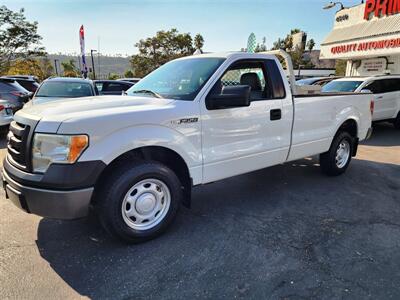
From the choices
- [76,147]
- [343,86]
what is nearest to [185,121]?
[76,147]

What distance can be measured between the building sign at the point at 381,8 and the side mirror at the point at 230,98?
17.1 meters

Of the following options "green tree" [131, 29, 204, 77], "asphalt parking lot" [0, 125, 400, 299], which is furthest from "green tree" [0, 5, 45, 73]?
"asphalt parking lot" [0, 125, 400, 299]

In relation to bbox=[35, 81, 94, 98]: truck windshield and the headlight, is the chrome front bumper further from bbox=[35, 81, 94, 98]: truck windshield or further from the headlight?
bbox=[35, 81, 94, 98]: truck windshield

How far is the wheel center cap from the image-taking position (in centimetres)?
325

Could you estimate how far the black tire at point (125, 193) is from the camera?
9.85 ft

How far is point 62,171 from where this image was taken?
276 centimetres

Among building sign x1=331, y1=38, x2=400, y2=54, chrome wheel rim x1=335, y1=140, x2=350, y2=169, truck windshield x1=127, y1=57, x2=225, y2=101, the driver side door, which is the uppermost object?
building sign x1=331, y1=38, x2=400, y2=54

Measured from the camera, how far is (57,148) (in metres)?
2.79

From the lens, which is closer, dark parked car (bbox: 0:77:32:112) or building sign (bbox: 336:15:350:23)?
dark parked car (bbox: 0:77:32:112)

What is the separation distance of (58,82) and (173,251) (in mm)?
7414

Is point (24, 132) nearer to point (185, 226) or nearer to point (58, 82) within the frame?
point (185, 226)

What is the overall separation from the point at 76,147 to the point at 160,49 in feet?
129

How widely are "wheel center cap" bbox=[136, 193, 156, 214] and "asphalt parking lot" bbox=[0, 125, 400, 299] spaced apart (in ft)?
1.15

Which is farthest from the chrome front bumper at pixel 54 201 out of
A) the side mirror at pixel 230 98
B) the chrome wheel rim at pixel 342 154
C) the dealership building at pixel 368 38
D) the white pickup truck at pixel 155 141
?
the dealership building at pixel 368 38
